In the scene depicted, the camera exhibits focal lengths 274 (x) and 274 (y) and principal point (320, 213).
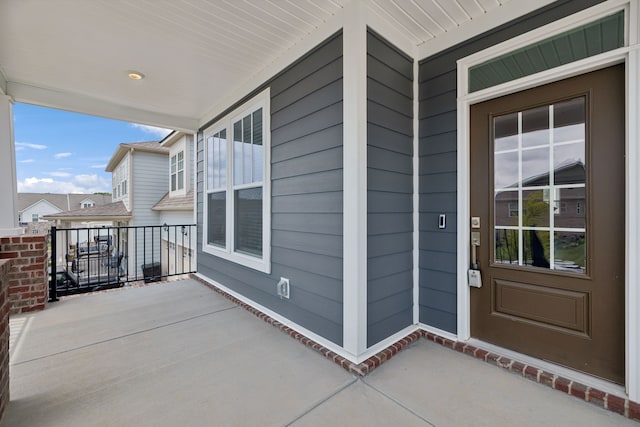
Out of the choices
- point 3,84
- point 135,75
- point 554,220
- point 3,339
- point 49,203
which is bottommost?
point 3,339

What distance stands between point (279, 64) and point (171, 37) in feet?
3.23

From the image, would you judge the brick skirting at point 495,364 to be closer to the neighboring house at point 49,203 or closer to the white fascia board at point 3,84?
the white fascia board at point 3,84

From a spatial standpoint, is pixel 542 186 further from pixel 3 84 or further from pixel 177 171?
pixel 177 171

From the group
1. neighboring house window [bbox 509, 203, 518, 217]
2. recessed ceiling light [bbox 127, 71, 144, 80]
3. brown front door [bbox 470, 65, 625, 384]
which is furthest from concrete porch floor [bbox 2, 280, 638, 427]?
recessed ceiling light [bbox 127, 71, 144, 80]

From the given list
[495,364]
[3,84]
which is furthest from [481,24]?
[3,84]

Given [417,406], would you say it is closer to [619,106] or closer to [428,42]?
[619,106]

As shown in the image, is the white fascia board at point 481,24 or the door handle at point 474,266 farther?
the door handle at point 474,266

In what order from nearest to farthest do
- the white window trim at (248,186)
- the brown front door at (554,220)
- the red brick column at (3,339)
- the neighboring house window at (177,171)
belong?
the red brick column at (3,339) < the brown front door at (554,220) < the white window trim at (248,186) < the neighboring house window at (177,171)

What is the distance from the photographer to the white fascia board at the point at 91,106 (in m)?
3.31

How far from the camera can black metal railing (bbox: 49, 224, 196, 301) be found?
4089 mm

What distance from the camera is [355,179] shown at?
6.59ft

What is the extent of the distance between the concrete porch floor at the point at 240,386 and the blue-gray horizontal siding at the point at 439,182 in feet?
1.33

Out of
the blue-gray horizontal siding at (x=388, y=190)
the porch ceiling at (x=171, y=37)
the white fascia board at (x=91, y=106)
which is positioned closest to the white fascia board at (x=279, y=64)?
the porch ceiling at (x=171, y=37)

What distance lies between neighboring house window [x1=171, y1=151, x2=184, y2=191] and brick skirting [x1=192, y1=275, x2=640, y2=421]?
643cm
